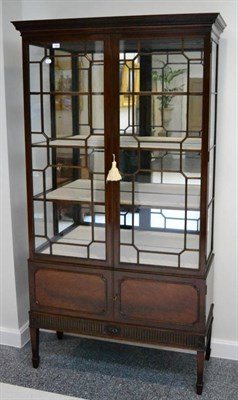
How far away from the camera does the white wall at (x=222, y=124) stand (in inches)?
120

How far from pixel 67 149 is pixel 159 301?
104cm

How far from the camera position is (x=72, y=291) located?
3148mm

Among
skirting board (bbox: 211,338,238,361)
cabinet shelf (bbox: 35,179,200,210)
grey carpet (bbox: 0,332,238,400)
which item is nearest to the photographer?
cabinet shelf (bbox: 35,179,200,210)

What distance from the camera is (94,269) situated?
307 cm

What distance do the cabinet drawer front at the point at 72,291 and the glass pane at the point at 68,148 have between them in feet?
0.43

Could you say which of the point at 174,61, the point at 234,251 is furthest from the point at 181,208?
the point at 174,61

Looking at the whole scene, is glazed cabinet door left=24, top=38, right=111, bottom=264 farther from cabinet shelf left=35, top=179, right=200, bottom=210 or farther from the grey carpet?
the grey carpet

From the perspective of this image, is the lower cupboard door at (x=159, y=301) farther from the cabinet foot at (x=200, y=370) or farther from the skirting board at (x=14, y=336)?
the skirting board at (x=14, y=336)

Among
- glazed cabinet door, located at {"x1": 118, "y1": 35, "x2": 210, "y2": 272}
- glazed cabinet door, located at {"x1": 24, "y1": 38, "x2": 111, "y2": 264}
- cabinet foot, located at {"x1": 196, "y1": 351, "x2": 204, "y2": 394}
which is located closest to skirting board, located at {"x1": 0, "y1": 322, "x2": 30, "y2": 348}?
glazed cabinet door, located at {"x1": 24, "y1": 38, "x2": 111, "y2": 264}

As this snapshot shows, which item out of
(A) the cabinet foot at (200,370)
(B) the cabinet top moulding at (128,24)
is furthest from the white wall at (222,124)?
(A) the cabinet foot at (200,370)

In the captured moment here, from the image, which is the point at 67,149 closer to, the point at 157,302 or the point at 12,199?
the point at 12,199

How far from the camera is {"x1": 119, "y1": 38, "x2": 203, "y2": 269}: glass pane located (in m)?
2.80

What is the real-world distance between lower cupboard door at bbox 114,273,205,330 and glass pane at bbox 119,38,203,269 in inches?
4.2

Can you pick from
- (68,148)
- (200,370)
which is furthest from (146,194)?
(200,370)
